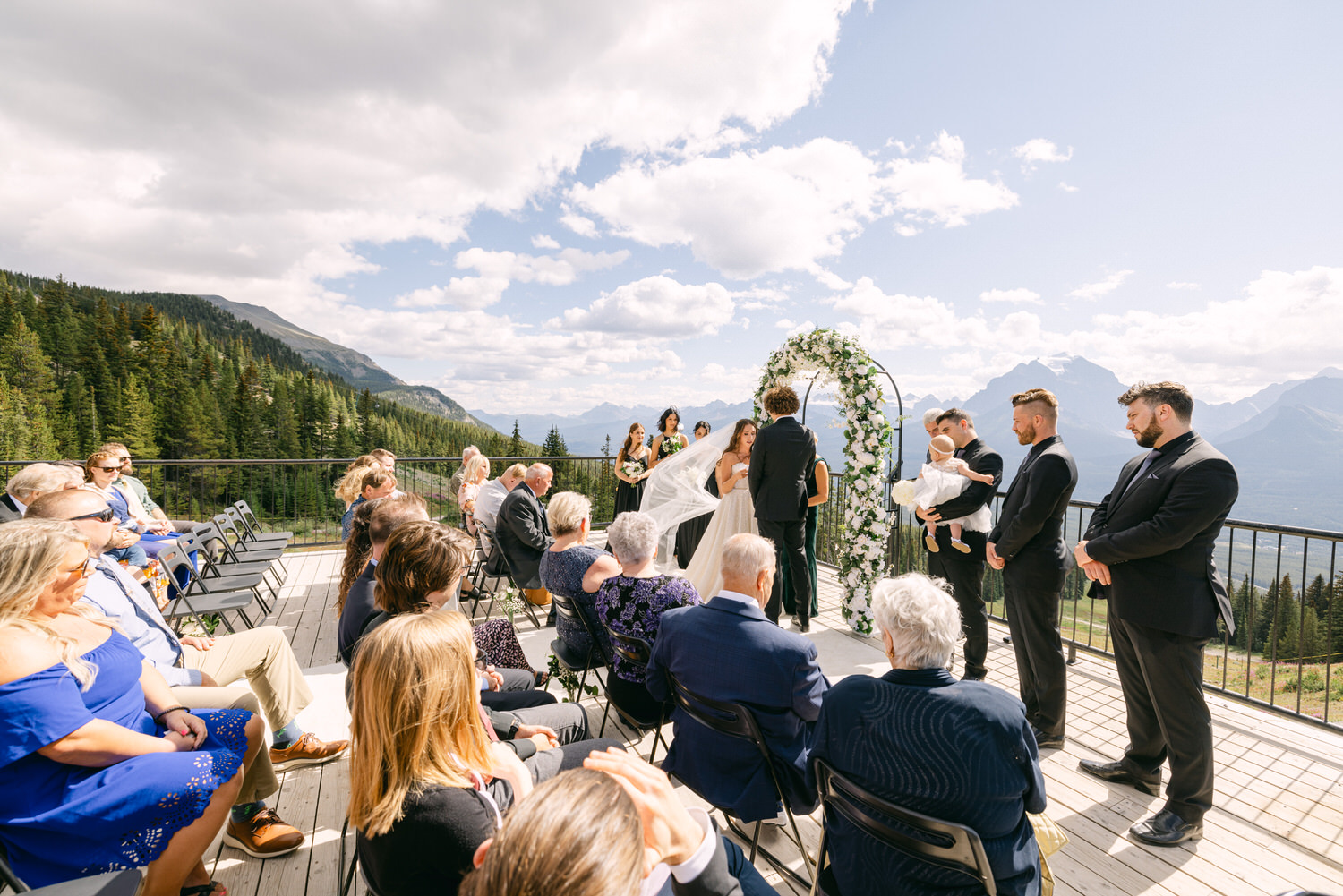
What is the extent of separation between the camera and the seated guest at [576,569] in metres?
2.93

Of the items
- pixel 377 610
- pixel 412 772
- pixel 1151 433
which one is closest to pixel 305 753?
pixel 377 610

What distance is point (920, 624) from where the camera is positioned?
154 centimetres

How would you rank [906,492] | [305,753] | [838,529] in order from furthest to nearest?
[838,529], [906,492], [305,753]

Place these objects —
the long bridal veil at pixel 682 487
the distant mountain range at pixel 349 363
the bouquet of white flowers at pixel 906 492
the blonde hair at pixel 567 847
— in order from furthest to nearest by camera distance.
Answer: the distant mountain range at pixel 349 363 → the long bridal veil at pixel 682 487 → the bouquet of white flowers at pixel 906 492 → the blonde hair at pixel 567 847

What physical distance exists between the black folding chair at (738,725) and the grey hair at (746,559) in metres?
0.45

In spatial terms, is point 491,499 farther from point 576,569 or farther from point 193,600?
point 576,569

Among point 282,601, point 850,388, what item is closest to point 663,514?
point 850,388

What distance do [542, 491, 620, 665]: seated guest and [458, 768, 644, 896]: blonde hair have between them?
2042mm

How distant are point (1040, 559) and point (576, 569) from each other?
2.49 m

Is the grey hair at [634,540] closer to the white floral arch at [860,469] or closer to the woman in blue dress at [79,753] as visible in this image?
the woman in blue dress at [79,753]

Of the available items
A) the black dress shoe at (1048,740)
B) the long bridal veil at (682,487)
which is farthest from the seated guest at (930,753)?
the long bridal veil at (682,487)

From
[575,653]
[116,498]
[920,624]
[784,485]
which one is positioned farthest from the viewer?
[784,485]

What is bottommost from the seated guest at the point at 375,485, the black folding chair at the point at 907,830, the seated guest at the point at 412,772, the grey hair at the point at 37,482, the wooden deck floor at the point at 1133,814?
the wooden deck floor at the point at 1133,814

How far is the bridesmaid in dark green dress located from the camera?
A: 483cm
